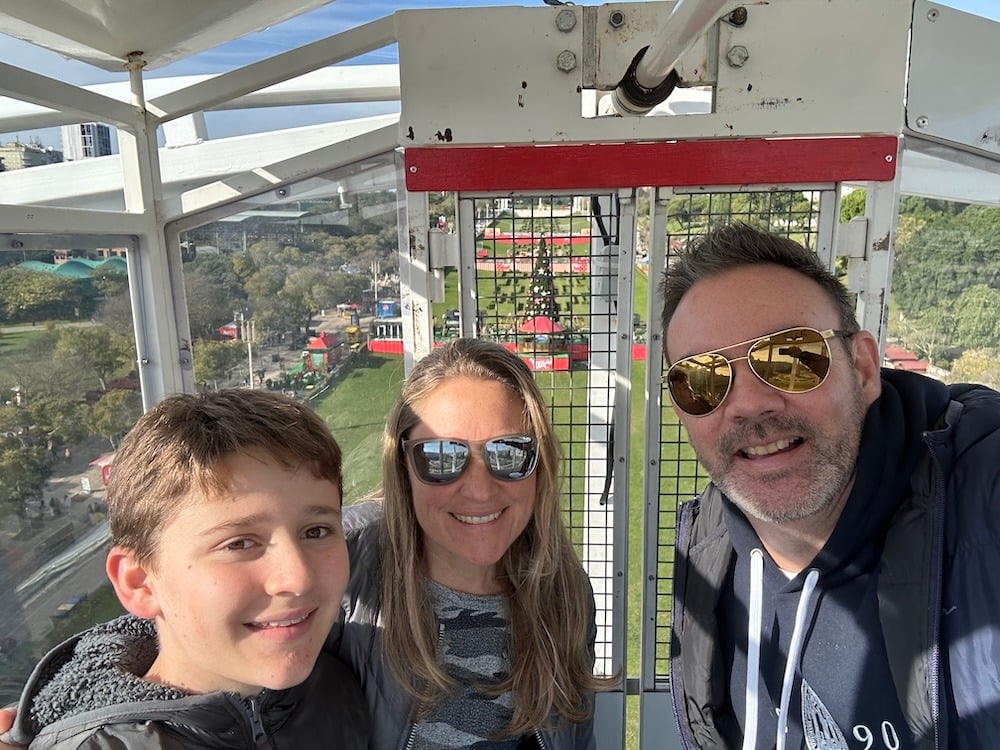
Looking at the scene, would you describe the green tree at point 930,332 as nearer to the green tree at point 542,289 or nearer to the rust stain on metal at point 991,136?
the rust stain on metal at point 991,136

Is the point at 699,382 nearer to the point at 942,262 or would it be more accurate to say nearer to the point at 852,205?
the point at 852,205

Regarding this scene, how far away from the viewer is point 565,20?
1946 millimetres

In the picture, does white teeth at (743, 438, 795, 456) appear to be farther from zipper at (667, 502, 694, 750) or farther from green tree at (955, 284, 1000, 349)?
green tree at (955, 284, 1000, 349)

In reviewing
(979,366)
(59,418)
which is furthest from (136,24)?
(979,366)

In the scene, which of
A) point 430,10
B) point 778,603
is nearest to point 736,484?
point 778,603

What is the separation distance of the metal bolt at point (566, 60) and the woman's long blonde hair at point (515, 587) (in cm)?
92

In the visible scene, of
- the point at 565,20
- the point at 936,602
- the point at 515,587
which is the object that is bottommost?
the point at 515,587

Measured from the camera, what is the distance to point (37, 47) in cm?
208

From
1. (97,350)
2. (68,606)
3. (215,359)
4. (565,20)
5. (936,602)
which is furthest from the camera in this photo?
(215,359)

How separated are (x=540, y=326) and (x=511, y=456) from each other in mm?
797

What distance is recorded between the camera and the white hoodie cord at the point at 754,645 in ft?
5.19

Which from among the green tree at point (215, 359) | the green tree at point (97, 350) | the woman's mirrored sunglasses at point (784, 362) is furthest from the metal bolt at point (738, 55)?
the green tree at point (97, 350)

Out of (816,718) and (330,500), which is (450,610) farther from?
(816,718)

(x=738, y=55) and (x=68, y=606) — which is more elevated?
(x=738, y=55)
